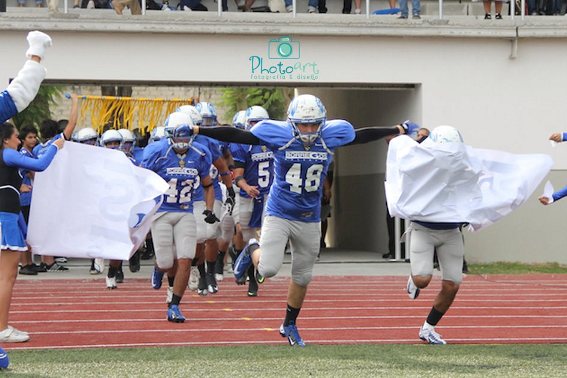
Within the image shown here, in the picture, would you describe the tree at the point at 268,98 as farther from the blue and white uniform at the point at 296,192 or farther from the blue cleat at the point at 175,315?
the blue and white uniform at the point at 296,192

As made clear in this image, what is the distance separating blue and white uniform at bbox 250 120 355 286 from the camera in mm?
9555

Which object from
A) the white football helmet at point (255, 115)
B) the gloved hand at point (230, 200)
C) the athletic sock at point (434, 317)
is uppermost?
the white football helmet at point (255, 115)

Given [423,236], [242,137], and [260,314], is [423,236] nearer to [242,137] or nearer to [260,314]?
[242,137]

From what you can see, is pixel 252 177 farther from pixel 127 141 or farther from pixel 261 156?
pixel 127 141

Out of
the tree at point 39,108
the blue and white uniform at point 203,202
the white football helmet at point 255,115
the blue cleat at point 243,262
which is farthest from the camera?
the tree at point 39,108

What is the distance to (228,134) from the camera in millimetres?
9484

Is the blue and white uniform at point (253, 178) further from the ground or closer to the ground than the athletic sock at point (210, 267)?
further from the ground

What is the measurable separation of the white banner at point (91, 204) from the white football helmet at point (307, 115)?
209 centimetres

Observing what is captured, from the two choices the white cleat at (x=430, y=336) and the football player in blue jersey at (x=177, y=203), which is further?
the football player in blue jersey at (x=177, y=203)

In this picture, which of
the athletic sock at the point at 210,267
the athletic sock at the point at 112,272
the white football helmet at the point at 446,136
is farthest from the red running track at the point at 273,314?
the white football helmet at the point at 446,136

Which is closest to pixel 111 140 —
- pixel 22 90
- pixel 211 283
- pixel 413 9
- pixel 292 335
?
pixel 211 283

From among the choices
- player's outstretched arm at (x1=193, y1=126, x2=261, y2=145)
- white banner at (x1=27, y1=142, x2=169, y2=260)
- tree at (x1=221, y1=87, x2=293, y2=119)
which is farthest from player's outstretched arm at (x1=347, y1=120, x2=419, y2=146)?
tree at (x1=221, y1=87, x2=293, y2=119)

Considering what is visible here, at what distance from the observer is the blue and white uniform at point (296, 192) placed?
955 cm

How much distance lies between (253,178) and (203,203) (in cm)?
123
